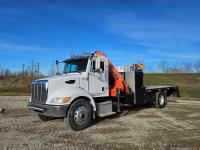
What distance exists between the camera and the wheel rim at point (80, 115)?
7.19 m

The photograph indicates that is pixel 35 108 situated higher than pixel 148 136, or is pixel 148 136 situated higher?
pixel 35 108

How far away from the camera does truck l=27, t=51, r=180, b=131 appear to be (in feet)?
22.8

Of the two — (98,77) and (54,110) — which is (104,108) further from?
(54,110)

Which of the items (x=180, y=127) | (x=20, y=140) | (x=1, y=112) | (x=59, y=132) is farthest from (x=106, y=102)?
(x=1, y=112)

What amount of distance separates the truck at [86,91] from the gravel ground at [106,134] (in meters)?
0.52

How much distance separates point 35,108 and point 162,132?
4.42 m

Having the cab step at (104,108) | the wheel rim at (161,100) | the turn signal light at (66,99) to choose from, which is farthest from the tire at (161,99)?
the turn signal light at (66,99)

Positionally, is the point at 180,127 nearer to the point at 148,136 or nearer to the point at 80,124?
the point at 148,136

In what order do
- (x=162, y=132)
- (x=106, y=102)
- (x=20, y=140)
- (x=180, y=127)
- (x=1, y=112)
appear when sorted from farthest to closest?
(x=1, y=112)
(x=106, y=102)
(x=180, y=127)
(x=162, y=132)
(x=20, y=140)

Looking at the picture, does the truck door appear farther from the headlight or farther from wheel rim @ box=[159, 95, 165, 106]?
wheel rim @ box=[159, 95, 165, 106]

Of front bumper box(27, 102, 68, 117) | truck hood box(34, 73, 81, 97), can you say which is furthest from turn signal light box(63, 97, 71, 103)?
truck hood box(34, 73, 81, 97)

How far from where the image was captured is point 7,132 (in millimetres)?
6840

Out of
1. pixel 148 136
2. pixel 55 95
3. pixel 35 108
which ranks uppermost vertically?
pixel 55 95

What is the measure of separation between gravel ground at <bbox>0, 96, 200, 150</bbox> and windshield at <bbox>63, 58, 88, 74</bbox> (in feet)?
7.06
